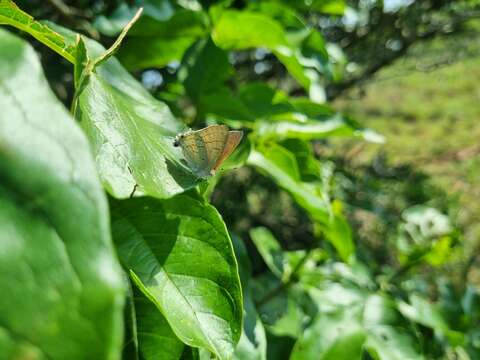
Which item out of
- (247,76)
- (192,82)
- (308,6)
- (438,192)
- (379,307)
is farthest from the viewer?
(438,192)

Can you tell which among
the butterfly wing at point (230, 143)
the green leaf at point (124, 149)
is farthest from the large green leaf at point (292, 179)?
the green leaf at point (124, 149)

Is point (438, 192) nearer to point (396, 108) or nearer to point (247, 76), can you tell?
point (247, 76)

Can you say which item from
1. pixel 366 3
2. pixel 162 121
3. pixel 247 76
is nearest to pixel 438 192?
pixel 366 3

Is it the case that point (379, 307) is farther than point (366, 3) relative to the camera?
No

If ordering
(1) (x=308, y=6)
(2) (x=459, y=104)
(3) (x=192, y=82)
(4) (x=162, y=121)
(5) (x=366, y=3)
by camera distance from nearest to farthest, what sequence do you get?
1. (4) (x=162, y=121)
2. (3) (x=192, y=82)
3. (1) (x=308, y=6)
4. (5) (x=366, y=3)
5. (2) (x=459, y=104)

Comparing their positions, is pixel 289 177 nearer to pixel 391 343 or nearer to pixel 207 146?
pixel 207 146

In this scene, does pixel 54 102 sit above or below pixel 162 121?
above
